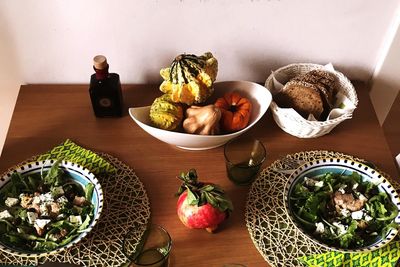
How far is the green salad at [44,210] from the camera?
82 centimetres

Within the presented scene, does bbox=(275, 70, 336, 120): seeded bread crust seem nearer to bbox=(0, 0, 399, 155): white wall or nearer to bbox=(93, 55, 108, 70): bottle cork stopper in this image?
bbox=(0, 0, 399, 155): white wall

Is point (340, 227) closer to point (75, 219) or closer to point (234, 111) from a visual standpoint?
point (234, 111)

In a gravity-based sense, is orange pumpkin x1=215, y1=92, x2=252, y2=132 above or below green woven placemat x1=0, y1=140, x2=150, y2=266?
above

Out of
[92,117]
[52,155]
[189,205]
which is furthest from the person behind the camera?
[92,117]

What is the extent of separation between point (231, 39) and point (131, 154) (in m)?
0.37

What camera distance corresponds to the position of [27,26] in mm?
1023

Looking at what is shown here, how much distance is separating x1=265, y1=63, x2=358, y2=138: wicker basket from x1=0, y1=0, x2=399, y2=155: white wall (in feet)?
0.15

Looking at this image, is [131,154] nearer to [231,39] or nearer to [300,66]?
[231,39]

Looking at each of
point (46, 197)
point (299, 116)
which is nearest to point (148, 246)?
point (46, 197)

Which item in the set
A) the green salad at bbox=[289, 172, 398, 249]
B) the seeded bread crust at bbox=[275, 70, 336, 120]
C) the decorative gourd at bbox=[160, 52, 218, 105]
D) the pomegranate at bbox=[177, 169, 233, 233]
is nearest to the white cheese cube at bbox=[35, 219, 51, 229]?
the pomegranate at bbox=[177, 169, 233, 233]

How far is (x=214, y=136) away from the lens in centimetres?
94

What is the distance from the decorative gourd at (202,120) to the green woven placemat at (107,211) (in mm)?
166

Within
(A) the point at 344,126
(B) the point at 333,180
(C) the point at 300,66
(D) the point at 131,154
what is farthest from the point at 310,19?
(D) the point at 131,154

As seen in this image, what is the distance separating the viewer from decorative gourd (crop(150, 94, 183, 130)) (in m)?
0.95
